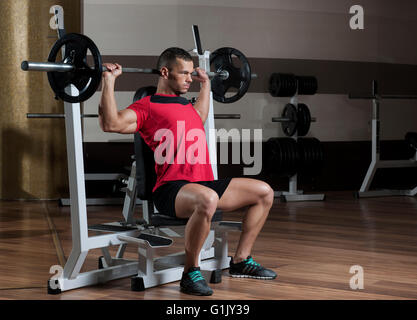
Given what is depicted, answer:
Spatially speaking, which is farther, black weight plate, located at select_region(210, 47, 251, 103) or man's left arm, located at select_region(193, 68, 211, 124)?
black weight plate, located at select_region(210, 47, 251, 103)

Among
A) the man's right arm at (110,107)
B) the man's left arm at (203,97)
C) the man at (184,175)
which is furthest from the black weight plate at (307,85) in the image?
the man's right arm at (110,107)

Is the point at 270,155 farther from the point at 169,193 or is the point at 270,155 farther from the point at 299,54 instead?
the point at 169,193

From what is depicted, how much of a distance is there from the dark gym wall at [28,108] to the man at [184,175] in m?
3.22

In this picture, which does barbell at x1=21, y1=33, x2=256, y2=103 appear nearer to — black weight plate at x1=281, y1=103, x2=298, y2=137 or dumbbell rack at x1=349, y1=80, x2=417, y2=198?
black weight plate at x1=281, y1=103, x2=298, y2=137

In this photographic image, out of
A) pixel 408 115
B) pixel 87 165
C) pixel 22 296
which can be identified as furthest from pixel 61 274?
pixel 408 115

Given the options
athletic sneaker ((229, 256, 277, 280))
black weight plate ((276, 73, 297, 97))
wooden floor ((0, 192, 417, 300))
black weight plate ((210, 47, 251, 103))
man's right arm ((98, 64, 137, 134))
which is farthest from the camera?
black weight plate ((276, 73, 297, 97))

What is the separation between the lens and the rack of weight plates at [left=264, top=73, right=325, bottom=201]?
5668mm

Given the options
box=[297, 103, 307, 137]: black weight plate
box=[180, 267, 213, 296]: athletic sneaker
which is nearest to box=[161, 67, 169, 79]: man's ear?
box=[180, 267, 213, 296]: athletic sneaker

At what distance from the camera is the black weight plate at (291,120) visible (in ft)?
19.3

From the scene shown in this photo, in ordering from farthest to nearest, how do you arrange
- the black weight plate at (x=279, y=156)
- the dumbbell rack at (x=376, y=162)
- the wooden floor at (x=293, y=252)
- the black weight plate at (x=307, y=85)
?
the dumbbell rack at (x=376, y=162) → the black weight plate at (x=307, y=85) → the black weight plate at (x=279, y=156) → the wooden floor at (x=293, y=252)

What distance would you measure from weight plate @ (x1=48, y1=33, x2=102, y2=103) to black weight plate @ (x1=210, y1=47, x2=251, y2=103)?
91cm

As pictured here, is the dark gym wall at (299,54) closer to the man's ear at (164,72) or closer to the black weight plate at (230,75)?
the black weight plate at (230,75)

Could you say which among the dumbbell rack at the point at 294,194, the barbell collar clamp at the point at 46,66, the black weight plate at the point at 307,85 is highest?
the black weight plate at the point at 307,85
